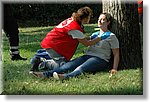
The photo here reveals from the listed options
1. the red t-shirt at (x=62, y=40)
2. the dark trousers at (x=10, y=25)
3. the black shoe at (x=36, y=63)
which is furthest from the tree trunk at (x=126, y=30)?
the dark trousers at (x=10, y=25)

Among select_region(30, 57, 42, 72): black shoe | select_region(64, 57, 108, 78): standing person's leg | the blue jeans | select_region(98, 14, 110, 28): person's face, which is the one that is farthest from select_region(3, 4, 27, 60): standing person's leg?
select_region(98, 14, 110, 28): person's face

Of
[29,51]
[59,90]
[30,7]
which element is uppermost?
[30,7]

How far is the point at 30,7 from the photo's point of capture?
5.25 meters

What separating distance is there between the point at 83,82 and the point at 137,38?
629mm

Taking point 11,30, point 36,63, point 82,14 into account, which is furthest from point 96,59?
point 11,30

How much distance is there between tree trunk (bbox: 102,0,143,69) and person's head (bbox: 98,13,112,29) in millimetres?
44

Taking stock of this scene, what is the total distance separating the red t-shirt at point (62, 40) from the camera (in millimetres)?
5262

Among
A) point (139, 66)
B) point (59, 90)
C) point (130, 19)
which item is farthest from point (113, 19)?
point (59, 90)

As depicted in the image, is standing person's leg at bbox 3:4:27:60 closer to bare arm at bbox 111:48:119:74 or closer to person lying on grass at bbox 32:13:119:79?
person lying on grass at bbox 32:13:119:79

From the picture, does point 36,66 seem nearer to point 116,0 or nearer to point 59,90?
point 59,90

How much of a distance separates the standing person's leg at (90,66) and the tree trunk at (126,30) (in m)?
0.16

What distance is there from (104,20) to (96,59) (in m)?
0.36

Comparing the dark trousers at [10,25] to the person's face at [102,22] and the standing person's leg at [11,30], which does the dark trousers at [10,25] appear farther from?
the person's face at [102,22]

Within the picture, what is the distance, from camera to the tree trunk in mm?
5277
